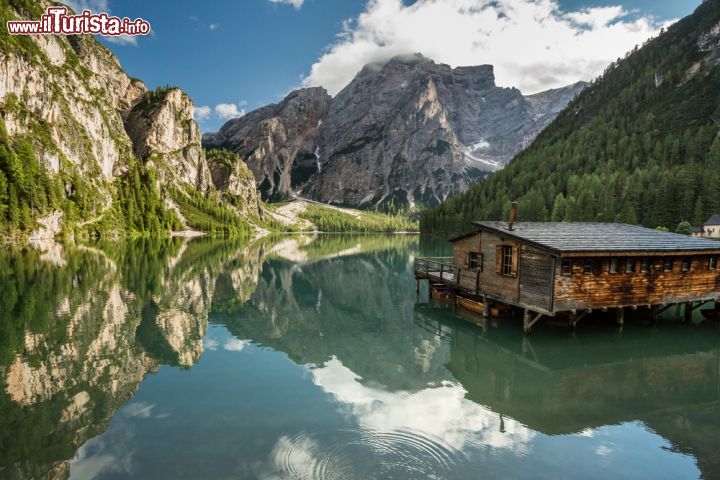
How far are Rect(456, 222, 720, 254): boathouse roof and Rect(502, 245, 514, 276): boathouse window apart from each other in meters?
1.24

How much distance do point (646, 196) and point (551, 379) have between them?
12202 cm

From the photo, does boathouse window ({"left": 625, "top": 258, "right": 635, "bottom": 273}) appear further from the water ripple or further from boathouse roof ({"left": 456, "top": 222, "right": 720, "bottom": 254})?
the water ripple

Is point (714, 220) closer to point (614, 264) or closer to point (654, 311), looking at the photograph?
point (654, 311)

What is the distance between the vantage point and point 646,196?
382 ft

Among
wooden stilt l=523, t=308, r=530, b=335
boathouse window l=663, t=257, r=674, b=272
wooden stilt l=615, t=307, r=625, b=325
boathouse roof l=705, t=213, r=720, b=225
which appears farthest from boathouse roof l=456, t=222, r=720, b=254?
boathouse roof l=705, t=213, r=720, b=225

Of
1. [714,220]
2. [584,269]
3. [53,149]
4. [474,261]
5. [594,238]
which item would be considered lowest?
[474,261]

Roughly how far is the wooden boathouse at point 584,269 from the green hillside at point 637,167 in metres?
94.2

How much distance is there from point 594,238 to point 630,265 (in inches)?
117

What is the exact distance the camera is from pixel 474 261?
34312 mm

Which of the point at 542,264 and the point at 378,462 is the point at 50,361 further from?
the point at 542,264

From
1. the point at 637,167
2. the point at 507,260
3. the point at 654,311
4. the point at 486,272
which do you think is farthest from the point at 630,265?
the point at 637,167

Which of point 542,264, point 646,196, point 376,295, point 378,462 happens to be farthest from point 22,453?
point 646,196

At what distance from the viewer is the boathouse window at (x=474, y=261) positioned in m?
33.3

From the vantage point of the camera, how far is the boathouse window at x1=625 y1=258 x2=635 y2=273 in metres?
28.5
